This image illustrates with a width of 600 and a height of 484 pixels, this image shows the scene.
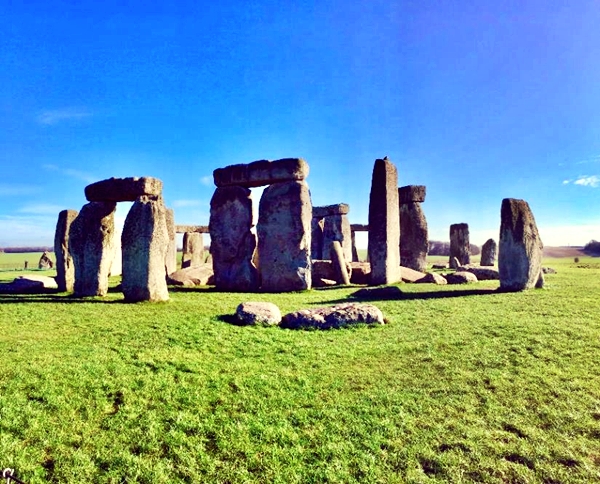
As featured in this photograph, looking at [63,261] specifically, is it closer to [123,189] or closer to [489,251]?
[123,189]

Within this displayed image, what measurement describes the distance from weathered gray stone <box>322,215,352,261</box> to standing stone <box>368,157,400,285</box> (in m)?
9.85

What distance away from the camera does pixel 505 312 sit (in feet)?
27.5

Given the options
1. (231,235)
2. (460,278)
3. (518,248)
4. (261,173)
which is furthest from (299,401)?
(460,278)

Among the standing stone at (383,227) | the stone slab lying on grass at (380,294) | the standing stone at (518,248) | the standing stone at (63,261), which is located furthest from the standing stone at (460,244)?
the standing stone at (63,261)

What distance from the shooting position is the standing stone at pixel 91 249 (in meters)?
10.5

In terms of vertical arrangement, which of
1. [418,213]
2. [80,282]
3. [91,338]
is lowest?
[91,338]

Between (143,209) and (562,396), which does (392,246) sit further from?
(562,396)

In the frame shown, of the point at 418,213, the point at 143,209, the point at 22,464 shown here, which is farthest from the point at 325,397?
the point at 418,213

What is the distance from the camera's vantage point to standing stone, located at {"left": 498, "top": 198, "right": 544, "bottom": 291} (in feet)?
37.2

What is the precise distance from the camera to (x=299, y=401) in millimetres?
4461

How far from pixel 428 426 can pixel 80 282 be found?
31.9 ft

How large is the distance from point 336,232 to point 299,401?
2103 cm

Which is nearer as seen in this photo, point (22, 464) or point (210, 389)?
point (22, 464)

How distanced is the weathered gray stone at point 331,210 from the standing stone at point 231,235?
11.6m
